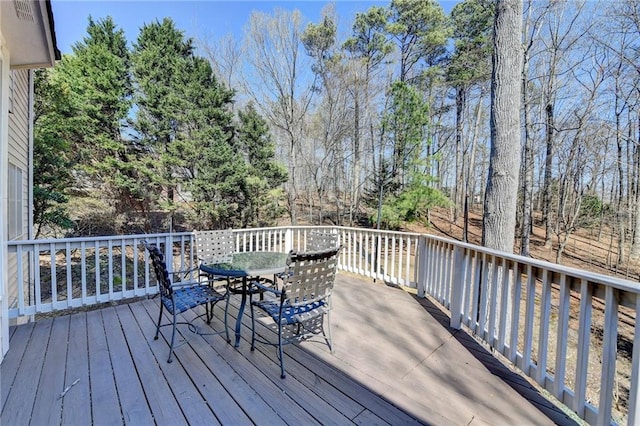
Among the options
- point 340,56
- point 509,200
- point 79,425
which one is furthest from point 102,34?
point 509,200

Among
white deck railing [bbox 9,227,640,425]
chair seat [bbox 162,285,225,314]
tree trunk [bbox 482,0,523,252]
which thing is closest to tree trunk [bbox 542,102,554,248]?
white deck railing [bbox 9,227,640,425]

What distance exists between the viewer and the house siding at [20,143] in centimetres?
397

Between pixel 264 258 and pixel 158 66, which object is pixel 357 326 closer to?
pixel 264 258

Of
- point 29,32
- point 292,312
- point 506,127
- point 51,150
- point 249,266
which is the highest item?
point 29,32

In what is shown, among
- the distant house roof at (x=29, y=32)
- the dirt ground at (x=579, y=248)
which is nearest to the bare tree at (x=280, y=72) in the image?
the dirt ground at (x=579, y=248)

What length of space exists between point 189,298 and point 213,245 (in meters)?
1.14

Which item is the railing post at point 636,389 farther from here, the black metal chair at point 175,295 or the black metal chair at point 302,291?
the black metal chair at point 175,295

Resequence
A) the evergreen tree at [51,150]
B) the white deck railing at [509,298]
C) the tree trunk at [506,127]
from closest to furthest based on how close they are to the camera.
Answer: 1. the white deck railing at [509,298]
2. the tree trunk at [506,127]
3. the evergreen tree at [51,150]

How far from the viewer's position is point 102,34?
935 cm

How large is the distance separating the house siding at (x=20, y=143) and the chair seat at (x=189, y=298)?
2765mm

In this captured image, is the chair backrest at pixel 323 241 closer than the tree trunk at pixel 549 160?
Yes

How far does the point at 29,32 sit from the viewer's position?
2.71m

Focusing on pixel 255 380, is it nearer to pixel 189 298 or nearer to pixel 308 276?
pixel 308 276

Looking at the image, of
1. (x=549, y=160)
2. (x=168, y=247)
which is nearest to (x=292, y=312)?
(x=168, y=247)
